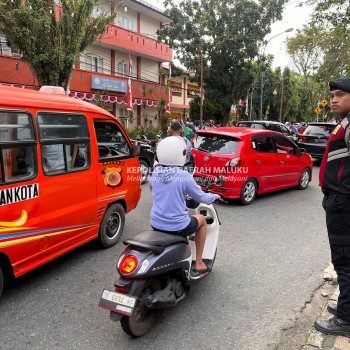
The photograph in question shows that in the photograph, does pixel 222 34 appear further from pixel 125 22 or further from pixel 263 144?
pixel 263 144

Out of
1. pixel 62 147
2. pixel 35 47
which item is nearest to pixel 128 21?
pixel 35 47

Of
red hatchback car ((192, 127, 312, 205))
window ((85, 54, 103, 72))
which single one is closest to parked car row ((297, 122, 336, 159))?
red hatchback car ((192, 127, 312, 205))

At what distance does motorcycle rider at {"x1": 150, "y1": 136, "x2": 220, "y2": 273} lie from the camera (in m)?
3.07

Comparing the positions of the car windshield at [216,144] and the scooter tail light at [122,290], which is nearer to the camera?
the scooter tail light at [122,290]

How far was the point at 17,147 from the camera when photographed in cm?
328

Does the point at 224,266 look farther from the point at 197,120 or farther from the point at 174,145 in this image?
the point at 197,120

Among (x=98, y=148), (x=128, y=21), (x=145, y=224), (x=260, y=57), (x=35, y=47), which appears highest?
(x=128, y=21)

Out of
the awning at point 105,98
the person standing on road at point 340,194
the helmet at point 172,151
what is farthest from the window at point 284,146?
the awning at point 105,98

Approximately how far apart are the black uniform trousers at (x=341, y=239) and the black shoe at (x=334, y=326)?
51 millimetres

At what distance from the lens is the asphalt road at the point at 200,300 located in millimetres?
2865

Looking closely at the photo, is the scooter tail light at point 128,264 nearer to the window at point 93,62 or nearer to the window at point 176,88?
the window at point 93,62

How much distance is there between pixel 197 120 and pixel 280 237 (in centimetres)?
2185

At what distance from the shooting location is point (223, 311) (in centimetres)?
332

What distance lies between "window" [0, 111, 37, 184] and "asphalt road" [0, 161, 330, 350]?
1.26 metres
